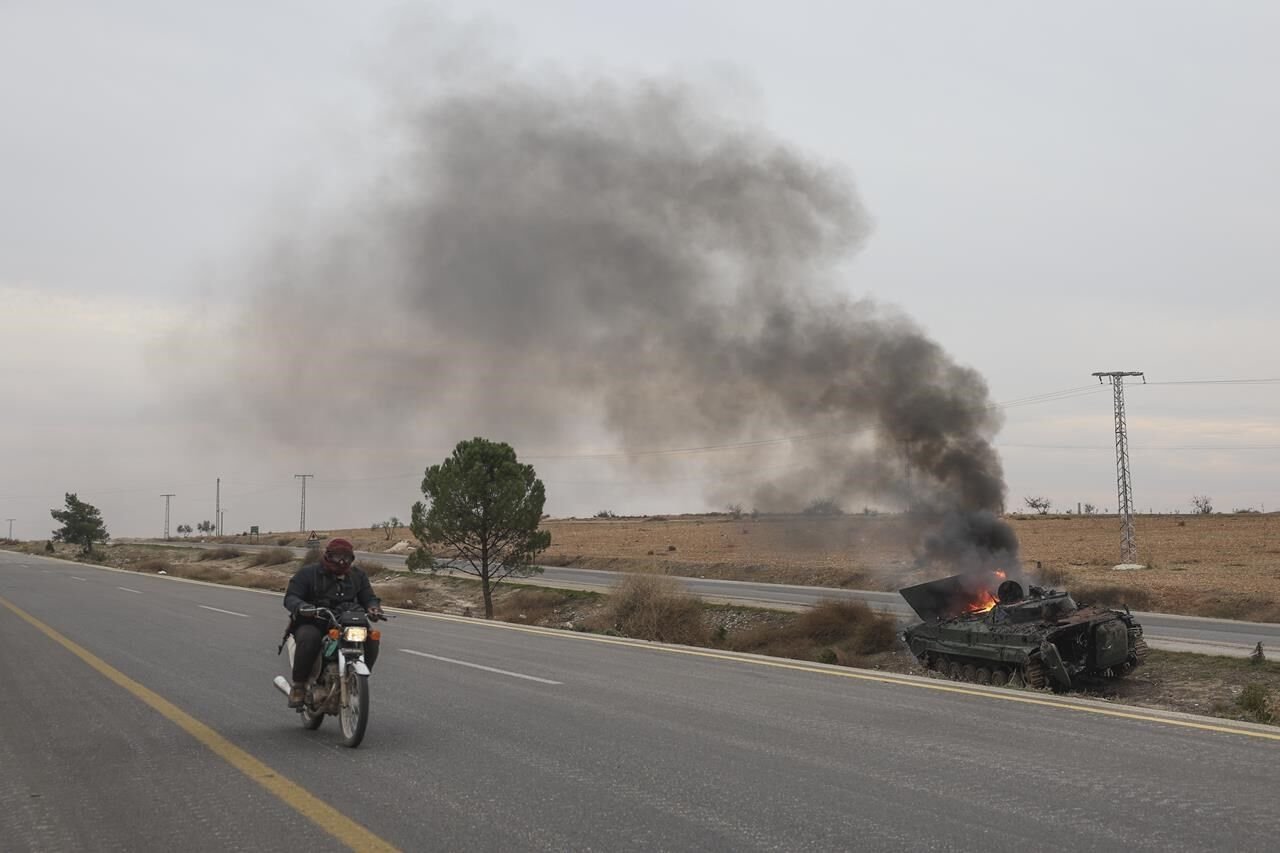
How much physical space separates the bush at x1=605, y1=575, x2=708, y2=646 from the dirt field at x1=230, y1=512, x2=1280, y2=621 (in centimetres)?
465

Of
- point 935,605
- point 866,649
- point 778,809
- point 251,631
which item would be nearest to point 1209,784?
point 778,809

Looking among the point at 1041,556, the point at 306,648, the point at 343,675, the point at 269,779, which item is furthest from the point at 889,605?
the point at 269,779

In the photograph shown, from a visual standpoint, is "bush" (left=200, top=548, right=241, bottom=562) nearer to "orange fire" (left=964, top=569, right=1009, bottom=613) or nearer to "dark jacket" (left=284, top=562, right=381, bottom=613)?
"orange fire" (left=964, top=569, right=1009, bottom=613)

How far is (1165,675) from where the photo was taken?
1831 cm

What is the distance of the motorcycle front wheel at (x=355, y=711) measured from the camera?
24.1 ft

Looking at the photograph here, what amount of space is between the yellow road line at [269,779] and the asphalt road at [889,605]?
18218 millimetres

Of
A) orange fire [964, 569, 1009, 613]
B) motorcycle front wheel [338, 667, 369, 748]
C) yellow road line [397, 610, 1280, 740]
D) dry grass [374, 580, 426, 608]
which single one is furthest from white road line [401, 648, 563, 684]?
dry grass [374, 580, 426, 608]

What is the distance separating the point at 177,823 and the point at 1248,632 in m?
25.1

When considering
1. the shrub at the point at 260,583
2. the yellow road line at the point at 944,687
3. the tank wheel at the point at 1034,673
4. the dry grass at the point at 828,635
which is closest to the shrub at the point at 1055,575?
the dry grass at the point at 828,635

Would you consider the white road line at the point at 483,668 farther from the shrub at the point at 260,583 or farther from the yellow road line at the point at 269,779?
the shrub at the point at 260,583

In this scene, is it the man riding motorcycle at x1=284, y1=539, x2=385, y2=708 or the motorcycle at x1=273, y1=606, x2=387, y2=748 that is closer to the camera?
the motorcycle at x1=273, y1=606, x2=387, y2=748

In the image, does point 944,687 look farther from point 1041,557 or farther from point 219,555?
point 219,555

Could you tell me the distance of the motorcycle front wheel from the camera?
7.36m

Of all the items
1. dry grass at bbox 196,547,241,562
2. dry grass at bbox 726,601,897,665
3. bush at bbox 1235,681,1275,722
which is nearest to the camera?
bush at bbox 1235,681,1275,722
